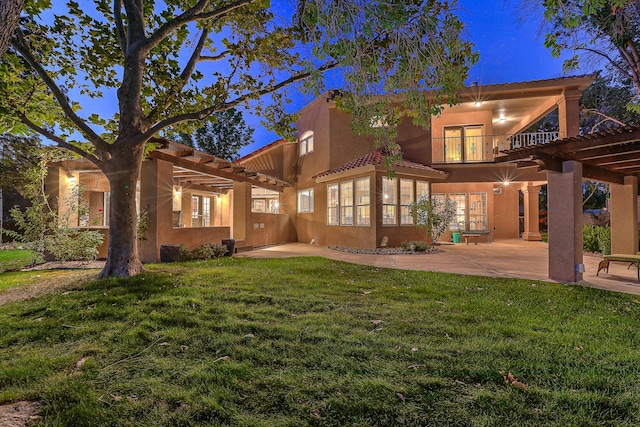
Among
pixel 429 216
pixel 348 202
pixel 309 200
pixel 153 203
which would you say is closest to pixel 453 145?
pixel 429 216

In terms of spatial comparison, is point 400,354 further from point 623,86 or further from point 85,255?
point 623,86

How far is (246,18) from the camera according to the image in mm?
7008

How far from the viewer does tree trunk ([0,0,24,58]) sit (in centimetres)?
217

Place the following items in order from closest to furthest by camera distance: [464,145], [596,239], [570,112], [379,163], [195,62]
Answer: [195,62] → [596,239] → [379,163] → [570,112] → [464,145]

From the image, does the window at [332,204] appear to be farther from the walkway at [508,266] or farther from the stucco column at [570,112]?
the stucco column at [570,112]

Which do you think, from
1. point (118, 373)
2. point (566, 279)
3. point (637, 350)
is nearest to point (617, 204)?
point (566, 279)

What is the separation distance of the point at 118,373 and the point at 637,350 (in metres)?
5.04

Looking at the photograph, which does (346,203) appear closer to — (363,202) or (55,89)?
(363,202)

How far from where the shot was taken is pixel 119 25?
262 inches

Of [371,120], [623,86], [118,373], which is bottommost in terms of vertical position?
[118,373]

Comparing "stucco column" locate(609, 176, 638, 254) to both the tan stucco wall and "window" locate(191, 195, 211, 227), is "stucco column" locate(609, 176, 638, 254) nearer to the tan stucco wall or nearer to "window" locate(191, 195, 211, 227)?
the tan stucco wall

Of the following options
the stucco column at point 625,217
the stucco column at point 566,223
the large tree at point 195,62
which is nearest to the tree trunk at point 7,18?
the large tree at point 195,62

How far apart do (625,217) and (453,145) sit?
7.82m

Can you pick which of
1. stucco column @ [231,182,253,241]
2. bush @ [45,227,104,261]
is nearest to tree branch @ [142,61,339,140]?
bush @ [45,227,104,261]
